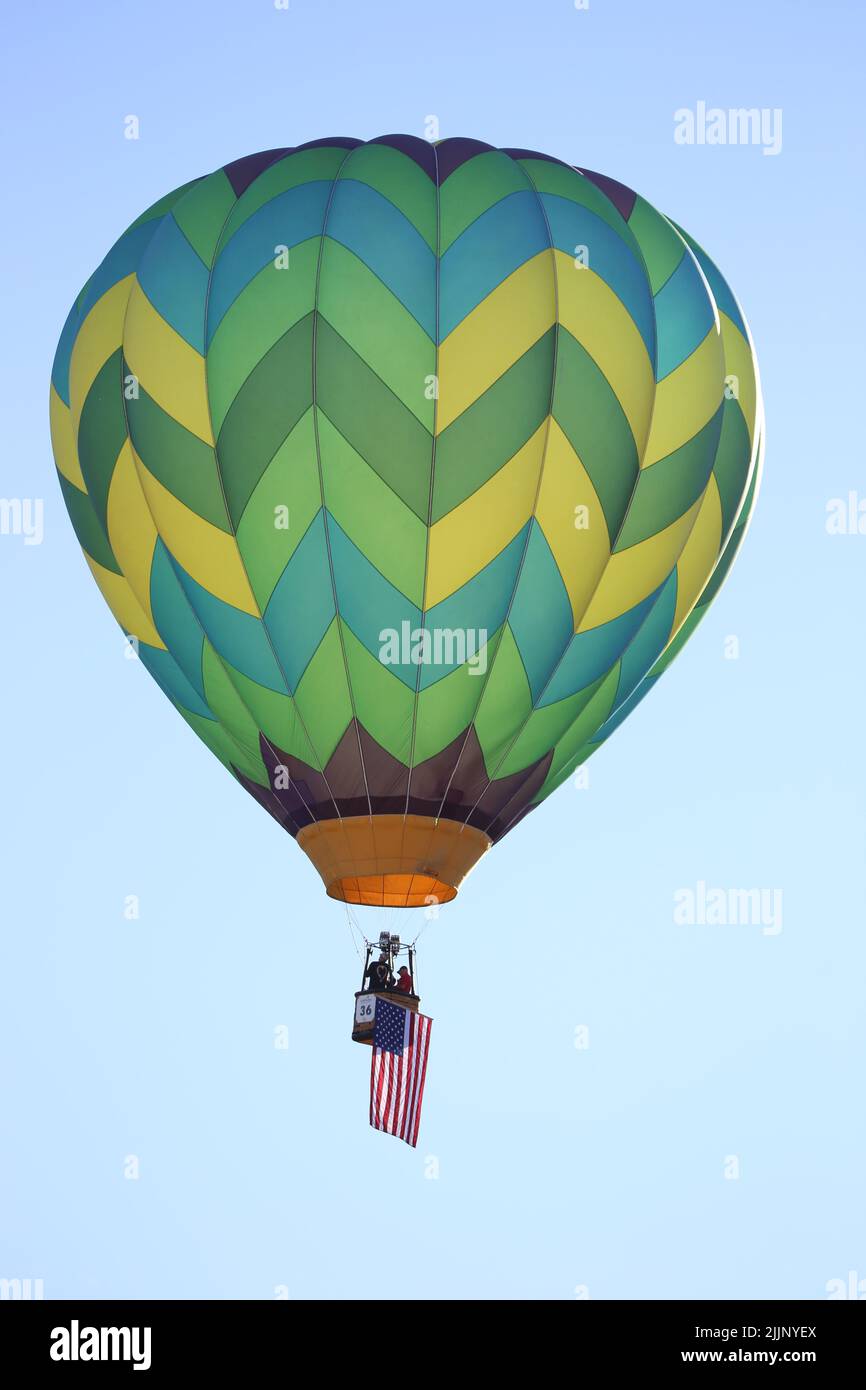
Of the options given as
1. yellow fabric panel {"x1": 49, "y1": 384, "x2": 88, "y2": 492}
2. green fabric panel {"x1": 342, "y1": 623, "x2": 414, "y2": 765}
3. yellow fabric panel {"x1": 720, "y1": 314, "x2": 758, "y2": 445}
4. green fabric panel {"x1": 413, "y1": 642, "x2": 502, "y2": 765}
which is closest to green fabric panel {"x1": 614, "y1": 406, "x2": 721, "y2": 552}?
yellow fabric panel {"x1": 720, "y1": 314, "x2": 758, "y2": 445}

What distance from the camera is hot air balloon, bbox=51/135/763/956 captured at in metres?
25.0

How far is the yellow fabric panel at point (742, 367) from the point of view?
2673cm

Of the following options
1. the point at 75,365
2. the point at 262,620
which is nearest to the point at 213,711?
the point at 262,620

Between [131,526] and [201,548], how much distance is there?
751 mm

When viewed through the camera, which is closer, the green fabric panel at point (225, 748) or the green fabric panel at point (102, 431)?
the green fabric panel at point (102, 431)

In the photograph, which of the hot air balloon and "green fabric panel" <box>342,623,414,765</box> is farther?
"green fabric panel" <box>342,623,414,765</box>

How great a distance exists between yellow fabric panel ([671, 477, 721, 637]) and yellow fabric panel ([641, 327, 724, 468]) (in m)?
0.59

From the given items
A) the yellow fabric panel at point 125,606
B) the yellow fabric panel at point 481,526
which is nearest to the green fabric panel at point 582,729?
the yellow fabric panel at point 481,526

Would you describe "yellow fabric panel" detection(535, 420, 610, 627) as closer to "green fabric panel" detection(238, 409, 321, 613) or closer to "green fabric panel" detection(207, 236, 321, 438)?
"green fabric panel" detection(238, 409, 321, 613)

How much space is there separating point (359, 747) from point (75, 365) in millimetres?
3737

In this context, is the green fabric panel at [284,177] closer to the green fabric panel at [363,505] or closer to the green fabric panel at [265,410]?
the green fabric panel at [265,410]

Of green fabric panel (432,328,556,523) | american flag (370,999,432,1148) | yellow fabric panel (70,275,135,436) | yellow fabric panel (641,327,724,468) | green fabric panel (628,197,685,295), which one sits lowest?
american flag (370,999,432,1148)

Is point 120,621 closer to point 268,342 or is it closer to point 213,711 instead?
point 213,711

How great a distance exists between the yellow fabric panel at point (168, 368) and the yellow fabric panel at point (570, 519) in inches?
95.9
